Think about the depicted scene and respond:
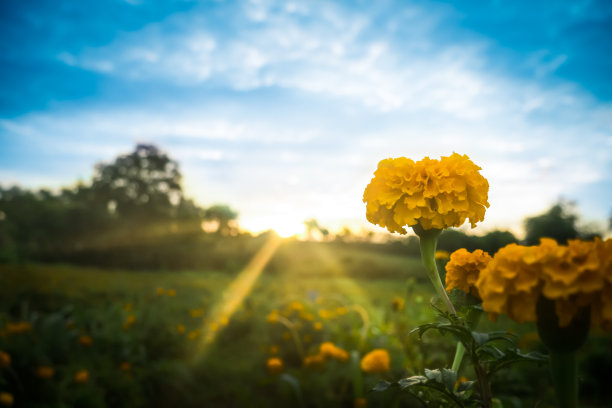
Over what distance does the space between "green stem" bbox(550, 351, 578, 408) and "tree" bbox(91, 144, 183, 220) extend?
26121mm

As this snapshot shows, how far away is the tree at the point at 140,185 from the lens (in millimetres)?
25406

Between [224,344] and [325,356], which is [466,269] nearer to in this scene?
[325,356]

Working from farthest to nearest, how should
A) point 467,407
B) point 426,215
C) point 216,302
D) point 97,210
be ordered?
point 97,210 < point 216,302 < point 426,215 < point 467,407

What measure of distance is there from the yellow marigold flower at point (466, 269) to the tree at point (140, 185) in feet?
84.8

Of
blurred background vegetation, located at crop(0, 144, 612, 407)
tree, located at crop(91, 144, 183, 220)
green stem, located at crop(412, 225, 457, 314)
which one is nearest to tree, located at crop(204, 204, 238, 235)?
tree, located at crop(91, 144, 183, 220)

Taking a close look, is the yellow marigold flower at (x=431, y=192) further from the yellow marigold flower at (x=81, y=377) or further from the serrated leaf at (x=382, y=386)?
the yellow marigold flower at (x=81, y=377)

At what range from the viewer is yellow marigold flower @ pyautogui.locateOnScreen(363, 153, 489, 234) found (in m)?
0.92

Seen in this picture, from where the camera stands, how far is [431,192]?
A: 90 cm

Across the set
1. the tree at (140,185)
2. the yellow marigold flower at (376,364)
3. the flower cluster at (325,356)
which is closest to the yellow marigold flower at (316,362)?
the flower cluster at (325,356)

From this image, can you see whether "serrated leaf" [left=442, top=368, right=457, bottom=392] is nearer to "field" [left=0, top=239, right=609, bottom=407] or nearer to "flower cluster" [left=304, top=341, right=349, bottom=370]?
"field" [left=0, top=239, right=609, bottom=407]

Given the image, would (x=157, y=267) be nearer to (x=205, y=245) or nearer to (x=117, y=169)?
(x=205, y=245)

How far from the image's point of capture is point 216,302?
5.23 m

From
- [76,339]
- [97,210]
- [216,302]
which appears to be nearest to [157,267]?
[97,210]

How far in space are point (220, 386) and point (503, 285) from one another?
11.5ft
